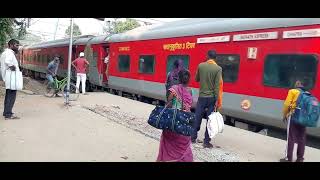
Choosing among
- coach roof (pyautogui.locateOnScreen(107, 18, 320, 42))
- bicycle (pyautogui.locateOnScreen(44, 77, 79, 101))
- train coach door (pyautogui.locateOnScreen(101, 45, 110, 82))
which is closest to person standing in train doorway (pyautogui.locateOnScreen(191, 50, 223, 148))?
coach roof (pyautogui.locateOnScreen(107, 18, 320, 42))

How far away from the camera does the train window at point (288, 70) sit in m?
8.47

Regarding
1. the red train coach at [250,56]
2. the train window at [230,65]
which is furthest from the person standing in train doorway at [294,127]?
the train window at [230,65]

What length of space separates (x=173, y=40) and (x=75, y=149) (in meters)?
7.17

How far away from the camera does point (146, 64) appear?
15273 mm

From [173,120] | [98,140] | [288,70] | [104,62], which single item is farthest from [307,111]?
[104,62]

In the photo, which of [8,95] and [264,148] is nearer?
[264,148]

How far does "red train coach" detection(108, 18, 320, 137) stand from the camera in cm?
871

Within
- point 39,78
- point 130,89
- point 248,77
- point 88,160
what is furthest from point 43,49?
point 88,160

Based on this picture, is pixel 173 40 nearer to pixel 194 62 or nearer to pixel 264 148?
pixel 194 62

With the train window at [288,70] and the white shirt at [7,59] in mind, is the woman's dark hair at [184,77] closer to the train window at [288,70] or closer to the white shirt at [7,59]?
the train window at [288,70]

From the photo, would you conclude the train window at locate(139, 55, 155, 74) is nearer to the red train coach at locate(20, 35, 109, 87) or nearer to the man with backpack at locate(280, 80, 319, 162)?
→ the red train coach at locate(20, 35, 109, 87)

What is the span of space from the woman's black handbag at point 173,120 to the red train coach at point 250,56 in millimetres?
3961

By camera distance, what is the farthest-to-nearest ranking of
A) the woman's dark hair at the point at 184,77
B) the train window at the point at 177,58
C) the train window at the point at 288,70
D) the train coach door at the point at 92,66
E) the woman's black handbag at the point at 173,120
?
the train coach door at the point at 92,66 < the train window at the point at 177,58 < the train window at the point at 288,70 < the woman's dark hair at the point at 184,77 < the woman's black handbag at the point at 173,120

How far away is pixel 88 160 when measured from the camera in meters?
6.16
